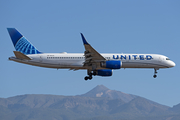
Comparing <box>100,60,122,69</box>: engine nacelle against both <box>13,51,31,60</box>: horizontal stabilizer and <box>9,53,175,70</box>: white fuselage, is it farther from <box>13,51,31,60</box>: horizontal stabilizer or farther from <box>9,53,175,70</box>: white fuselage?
<box>13,51,31,60</box>: horizontal stabilizer

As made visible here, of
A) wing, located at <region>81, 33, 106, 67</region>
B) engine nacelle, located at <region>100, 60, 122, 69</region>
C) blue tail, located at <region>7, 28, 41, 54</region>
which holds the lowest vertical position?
engine nacelle, located at <region>100, 60, 122, 69</region>

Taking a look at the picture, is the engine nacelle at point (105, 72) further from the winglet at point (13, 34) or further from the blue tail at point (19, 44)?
the winglet at point (13, 34)

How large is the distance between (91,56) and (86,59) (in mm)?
1331

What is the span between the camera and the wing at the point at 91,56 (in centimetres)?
5724

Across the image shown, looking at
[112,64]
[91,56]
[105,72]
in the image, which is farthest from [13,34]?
[112,64]

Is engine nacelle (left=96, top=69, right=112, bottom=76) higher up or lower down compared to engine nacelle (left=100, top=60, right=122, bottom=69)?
lower down

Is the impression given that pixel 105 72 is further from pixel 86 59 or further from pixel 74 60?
pixel 74 60

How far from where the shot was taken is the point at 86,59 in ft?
198

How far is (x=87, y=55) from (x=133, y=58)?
10258mm

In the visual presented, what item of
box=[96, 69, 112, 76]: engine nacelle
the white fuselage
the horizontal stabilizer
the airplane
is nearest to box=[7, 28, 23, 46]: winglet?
the airplane

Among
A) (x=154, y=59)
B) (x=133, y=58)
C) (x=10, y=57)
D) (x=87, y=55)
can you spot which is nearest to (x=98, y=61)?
(x=87, y=55)

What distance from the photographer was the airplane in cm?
5984

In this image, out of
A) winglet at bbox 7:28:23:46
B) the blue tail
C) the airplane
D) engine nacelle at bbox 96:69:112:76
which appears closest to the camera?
the airplane

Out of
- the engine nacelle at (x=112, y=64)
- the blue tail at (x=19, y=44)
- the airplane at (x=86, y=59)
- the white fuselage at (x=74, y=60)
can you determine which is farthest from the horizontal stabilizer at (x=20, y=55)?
the engine nacelle at (x=112, y=64)
